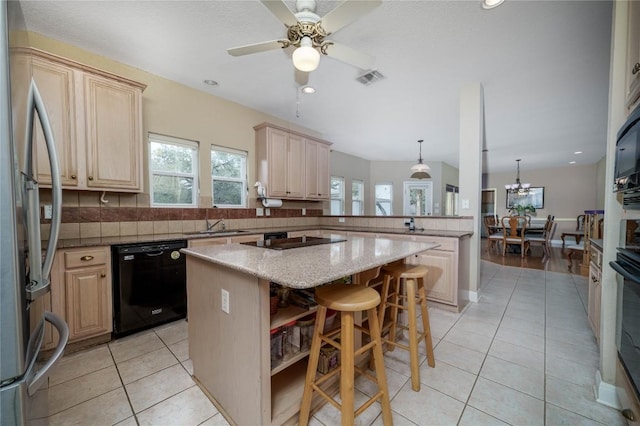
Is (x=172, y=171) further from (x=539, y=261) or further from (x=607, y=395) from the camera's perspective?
(x=539, y=261)

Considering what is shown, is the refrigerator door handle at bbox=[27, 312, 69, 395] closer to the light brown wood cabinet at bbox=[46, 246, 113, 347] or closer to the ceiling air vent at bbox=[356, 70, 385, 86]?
the light brown wood cabinet at bbox=[46, 246, 113, 347]

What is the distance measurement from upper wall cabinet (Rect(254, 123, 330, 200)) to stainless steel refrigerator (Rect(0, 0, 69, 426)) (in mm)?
3052

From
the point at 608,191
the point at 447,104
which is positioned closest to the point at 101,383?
the point at 608,191

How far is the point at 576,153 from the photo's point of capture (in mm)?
6516

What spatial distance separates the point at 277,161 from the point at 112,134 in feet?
6.51

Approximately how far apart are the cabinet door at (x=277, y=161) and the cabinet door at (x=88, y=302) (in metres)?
2.23

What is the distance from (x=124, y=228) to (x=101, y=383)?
4.98ft

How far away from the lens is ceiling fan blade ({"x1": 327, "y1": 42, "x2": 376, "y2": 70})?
1841 mm

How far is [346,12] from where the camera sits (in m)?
1.54

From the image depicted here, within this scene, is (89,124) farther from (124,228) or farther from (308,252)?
(308,252)

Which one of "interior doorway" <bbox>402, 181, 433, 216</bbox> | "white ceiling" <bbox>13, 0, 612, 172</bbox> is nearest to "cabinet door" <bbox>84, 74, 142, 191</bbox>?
"white ceiling" <bbox>13, 0, 612, 172</bbox>

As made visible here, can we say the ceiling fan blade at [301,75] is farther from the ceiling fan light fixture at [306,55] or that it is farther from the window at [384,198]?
the window at [384,198]

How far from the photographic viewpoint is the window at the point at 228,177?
11.6 feet

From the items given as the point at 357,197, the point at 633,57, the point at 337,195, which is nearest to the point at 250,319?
the point at 633,57
